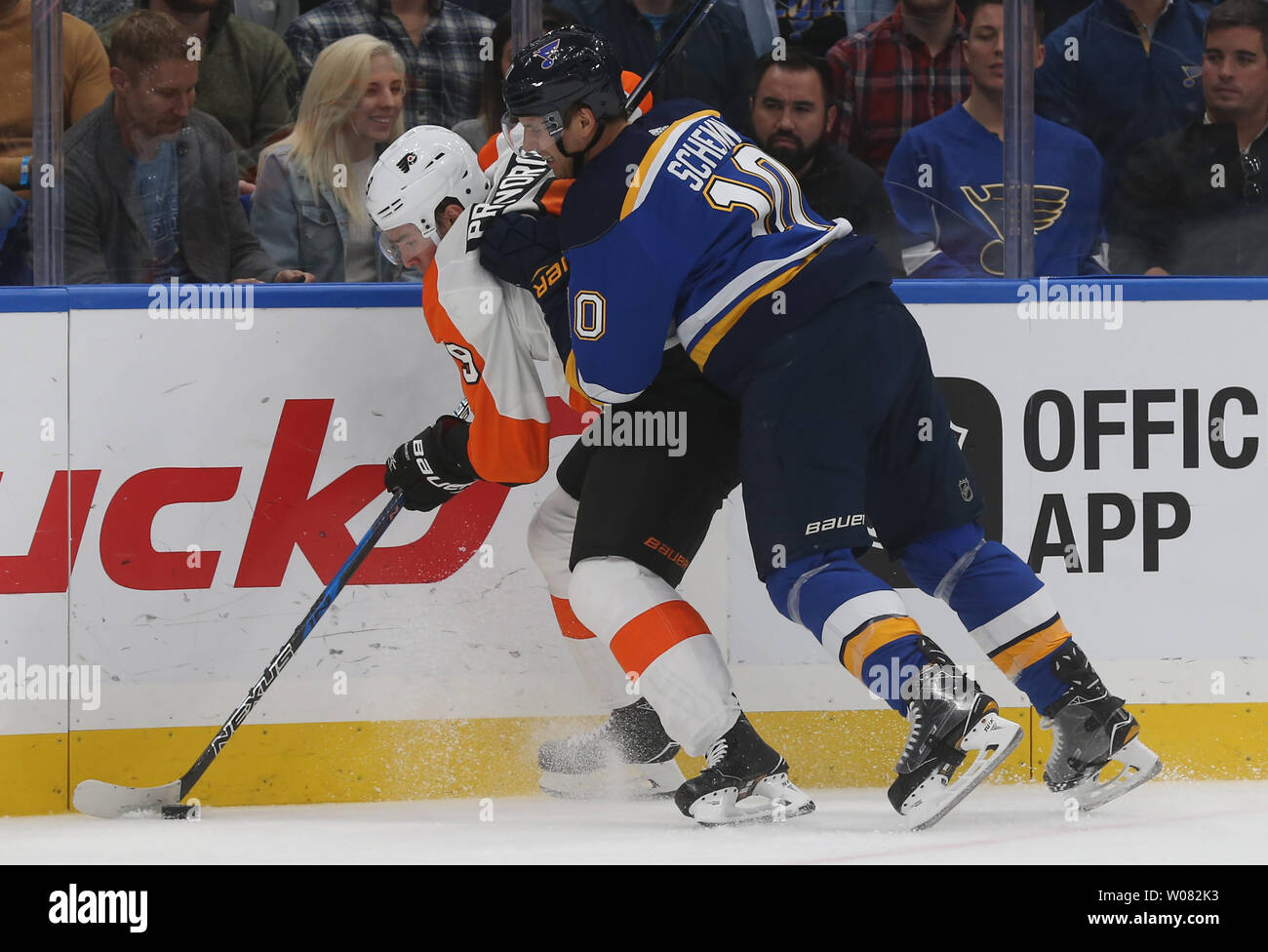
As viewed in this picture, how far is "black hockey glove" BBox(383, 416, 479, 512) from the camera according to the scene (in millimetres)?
3057

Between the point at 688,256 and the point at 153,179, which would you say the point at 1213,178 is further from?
the point at 153,179

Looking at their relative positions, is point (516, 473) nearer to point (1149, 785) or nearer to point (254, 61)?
point (254, 61)

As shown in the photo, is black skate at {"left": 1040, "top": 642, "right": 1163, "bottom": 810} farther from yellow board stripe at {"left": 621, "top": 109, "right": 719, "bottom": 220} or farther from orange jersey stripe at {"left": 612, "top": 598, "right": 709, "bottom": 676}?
yellow board stripe at {"left": 621, "top": 109, "right": 719, "bottom": 220}

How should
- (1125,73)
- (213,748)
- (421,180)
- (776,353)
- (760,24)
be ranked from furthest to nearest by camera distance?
(1125,73), (760,24), (213,748), (421,180), (776,353)

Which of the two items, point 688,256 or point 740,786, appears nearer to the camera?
point 688,256

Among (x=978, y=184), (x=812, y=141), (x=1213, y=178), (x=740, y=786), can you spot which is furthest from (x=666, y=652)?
(x=1213, y=178)

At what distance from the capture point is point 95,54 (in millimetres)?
3264

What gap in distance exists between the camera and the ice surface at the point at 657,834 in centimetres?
272

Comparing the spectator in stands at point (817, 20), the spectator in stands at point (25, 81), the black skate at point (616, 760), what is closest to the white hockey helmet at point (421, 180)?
the spectator in stands at point (25, 81)

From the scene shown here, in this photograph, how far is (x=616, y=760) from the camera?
10.7 feet

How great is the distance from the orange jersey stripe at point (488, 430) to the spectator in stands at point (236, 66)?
0.59 metres

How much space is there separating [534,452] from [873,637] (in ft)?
2.41

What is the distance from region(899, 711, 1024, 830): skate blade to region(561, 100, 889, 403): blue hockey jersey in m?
0.74

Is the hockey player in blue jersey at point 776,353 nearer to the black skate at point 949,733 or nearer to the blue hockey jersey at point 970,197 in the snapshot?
the black skate at point 949,733
